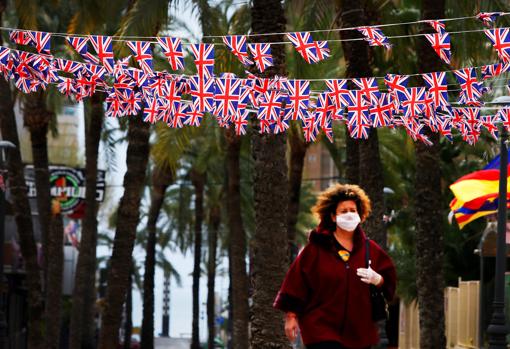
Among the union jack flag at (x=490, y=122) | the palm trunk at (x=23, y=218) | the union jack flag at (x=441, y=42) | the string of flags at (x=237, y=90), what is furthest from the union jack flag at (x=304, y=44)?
the palm trunk at (x=23, y=218)

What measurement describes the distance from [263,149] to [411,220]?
72.7 feet

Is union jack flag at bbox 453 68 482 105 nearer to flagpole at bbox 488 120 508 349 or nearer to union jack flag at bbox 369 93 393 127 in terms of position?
union jack flag at bbox 369 93 393 127

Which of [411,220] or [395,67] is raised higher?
[395,67]

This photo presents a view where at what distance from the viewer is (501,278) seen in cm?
1723

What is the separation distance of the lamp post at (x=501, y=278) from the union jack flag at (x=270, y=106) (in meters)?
3.00

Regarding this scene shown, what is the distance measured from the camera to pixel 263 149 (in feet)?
55.5

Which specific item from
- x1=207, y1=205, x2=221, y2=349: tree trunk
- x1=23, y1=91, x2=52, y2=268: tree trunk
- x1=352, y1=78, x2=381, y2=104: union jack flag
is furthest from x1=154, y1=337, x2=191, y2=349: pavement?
x1=352, y1=78, x2=381, y2=104: union jack flag

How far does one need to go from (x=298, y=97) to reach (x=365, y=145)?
576cm

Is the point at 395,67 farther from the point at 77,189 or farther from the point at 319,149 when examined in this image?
the point at 319,149

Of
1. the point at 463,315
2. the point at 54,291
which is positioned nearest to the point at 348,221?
the point at 463,315

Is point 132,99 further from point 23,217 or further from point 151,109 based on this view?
point 23,217

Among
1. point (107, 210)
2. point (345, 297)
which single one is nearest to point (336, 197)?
point (345, 297)

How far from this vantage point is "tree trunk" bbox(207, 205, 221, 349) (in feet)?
180

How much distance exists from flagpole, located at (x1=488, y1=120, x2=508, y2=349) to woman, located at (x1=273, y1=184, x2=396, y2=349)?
8.40 metres
